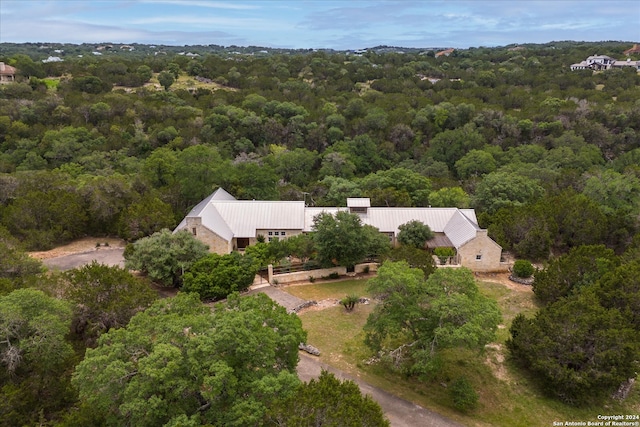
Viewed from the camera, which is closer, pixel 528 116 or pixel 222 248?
pixel 222 248

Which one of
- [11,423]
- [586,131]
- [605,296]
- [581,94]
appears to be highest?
[581,94]

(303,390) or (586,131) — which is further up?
(586,131)

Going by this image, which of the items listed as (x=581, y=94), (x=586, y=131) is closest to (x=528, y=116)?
(x=586, y=131)

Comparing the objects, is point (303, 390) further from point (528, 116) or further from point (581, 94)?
point (581, 94)

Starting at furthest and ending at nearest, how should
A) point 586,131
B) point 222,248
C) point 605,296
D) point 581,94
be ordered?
1. point 581,94
2. point 586,131
3. point 222,248
4. point 605,296

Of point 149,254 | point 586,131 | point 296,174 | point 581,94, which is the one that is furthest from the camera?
point 581,94

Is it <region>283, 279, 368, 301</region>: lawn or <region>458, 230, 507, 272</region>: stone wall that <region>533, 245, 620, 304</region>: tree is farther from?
<region>283, 279, 368, 301</region>: lawn

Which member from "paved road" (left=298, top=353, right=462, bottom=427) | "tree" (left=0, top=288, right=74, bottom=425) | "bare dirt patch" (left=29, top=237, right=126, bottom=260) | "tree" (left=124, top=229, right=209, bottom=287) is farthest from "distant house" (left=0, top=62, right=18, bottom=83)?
"paved road" (left=298, top=353, right=462, bottom=427)
